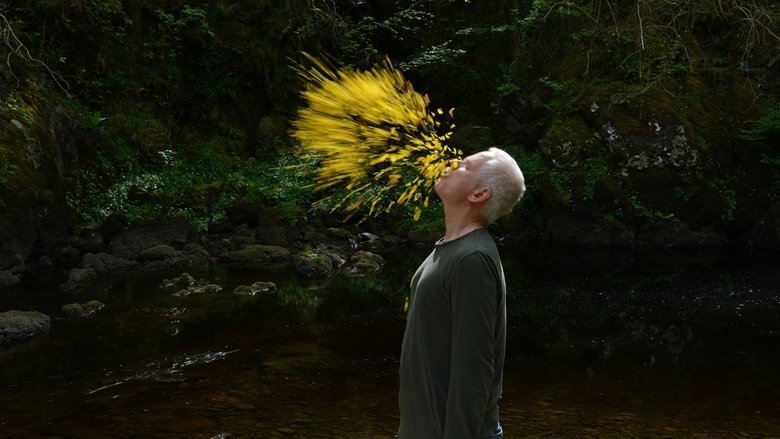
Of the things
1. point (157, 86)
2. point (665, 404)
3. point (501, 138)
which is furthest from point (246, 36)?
point (665, 404)

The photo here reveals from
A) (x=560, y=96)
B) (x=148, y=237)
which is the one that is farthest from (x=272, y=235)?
(x=560, y=96)

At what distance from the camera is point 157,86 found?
→ 67.7 ft

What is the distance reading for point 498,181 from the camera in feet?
8.11

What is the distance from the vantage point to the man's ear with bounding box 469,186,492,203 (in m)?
2.48

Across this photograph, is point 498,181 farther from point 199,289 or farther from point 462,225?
point 199,289

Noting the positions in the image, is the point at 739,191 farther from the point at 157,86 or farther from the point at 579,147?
the point at 157,86

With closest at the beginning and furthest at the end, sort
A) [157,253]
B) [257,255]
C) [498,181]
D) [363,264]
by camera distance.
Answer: [498,181] < [363,264] < [157,253] < [257,255]

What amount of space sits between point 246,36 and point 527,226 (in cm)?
1119

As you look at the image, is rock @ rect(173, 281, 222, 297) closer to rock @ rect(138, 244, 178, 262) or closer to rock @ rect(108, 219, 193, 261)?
rock @ rect(138, 244, 178, 262)

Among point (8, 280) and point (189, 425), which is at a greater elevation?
point (8, 280)

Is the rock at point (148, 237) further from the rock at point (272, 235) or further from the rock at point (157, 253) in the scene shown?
the rock at point (272, 235)

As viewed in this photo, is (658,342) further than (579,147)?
No

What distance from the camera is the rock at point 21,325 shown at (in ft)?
28.2

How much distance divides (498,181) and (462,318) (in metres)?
0.56
